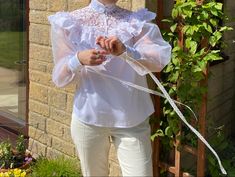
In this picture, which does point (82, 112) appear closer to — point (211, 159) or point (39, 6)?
point (211, 159)

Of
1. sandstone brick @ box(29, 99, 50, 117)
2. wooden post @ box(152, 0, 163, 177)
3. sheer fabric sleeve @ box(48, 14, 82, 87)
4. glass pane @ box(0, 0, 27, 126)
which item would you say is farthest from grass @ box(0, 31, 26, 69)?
sheer fabric sleeve @ box(48, 14, 82, 87)

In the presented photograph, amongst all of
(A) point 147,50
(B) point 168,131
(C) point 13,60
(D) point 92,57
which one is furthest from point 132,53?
(C) point 13,60

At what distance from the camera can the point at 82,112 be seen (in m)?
Answer: 2.70

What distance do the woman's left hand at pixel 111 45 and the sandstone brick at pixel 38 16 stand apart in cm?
184

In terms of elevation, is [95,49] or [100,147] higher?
[95,49]

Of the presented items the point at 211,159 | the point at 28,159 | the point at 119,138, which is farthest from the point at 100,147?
the point at 28,159

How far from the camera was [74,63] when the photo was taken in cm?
259

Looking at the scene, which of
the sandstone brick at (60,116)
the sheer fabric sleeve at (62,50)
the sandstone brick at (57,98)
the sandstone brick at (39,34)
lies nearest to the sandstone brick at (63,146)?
the sandstone brick at (60,116)

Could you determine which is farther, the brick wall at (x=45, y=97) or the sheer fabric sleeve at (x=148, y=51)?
the brick wall at (x=45, y=97)

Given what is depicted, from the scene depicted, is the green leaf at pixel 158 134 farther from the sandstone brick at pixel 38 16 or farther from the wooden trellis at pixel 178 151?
the sandstone brick at pixel 38 16

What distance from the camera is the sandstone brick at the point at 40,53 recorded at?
166 inches

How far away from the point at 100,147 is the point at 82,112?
0.22 meters

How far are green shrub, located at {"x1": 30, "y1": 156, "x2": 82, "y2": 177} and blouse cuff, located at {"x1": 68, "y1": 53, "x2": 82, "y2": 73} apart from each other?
63.0 inches

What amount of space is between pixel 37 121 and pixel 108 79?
6.61 feet
